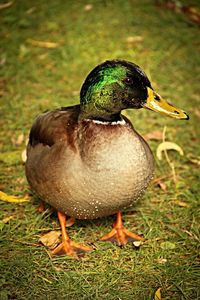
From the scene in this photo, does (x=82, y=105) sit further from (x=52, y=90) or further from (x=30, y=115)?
(x=52, y=90)

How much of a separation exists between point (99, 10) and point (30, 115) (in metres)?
2.28

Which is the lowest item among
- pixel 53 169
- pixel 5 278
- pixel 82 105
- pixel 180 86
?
pixel 180 86

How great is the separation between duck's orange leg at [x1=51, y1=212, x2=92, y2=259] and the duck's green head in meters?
0.71

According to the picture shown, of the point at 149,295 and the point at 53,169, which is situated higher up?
the point at 53,169

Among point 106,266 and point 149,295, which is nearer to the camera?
point 149,295


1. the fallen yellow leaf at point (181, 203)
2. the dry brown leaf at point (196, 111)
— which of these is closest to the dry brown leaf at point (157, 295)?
the fallen yellow leaf at point (181, 203)

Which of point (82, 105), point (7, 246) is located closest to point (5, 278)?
point (7, 246)

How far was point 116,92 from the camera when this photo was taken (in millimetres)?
2635

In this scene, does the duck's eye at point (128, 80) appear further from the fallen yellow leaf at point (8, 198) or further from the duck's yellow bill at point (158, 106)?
the fallen yellow leaf at point (8, 198)

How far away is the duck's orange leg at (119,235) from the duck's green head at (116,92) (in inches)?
29.6

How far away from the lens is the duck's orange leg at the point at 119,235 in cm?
306

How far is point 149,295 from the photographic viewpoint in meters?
2.63

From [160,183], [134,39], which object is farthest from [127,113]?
[134,39]

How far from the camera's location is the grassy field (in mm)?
2758
